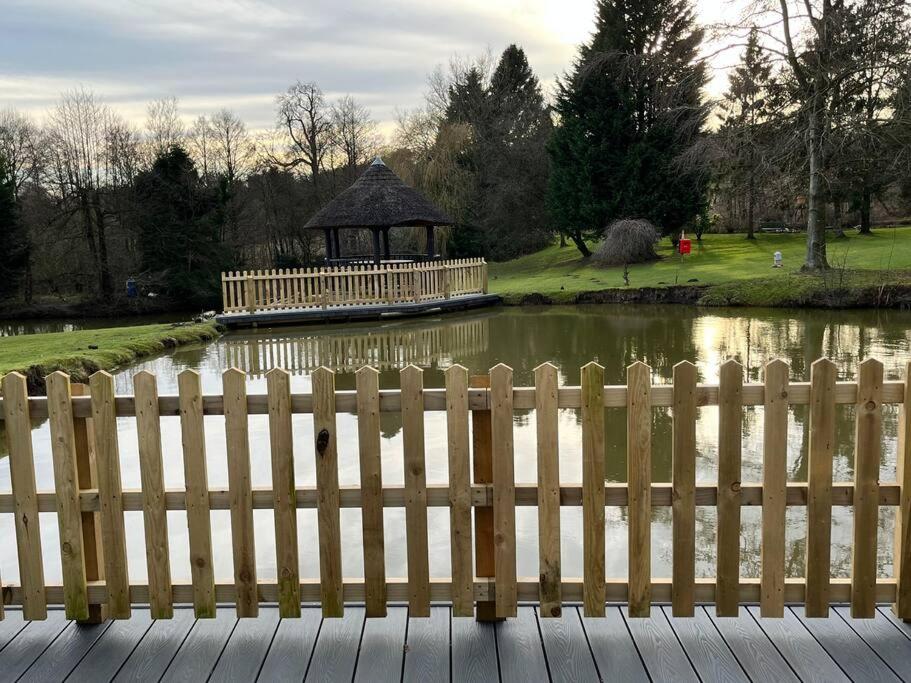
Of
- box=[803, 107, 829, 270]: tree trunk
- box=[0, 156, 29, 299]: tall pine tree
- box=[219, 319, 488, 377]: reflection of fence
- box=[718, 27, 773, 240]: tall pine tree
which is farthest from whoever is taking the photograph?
box=[0, 156, 29, 299]: tall pine tree

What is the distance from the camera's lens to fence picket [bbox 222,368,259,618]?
290cm

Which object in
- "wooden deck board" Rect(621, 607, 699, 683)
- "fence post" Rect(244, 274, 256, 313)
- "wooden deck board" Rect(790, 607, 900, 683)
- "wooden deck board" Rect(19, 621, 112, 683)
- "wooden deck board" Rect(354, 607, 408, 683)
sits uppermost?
"fence post" Rect(244, 274, 256, 313)

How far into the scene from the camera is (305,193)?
34.8 m

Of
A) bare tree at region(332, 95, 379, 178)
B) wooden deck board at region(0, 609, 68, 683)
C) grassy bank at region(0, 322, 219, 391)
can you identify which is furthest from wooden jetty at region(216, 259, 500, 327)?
wooden deck board at region(0, 609, 68, 683)

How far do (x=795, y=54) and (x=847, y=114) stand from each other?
2.10 meters

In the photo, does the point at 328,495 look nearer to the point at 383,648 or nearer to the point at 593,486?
the point at 383,648

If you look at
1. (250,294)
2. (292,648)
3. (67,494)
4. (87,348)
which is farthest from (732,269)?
(67,494)

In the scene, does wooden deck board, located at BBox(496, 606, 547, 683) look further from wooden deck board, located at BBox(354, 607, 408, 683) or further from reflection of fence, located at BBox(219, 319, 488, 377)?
Answer: reflection of fence, located at BBox(219, 319, 488, 377)

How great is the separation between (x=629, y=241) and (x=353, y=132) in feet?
51.8

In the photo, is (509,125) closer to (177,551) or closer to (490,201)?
(490,201)

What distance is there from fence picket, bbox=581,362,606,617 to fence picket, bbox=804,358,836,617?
0.75 meters

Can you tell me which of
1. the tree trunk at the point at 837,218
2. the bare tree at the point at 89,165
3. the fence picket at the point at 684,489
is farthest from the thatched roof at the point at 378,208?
the fence picket at the point at 684,489

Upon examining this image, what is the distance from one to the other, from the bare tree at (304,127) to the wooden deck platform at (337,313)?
1570 cm

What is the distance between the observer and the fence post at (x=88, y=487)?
3023 mm
